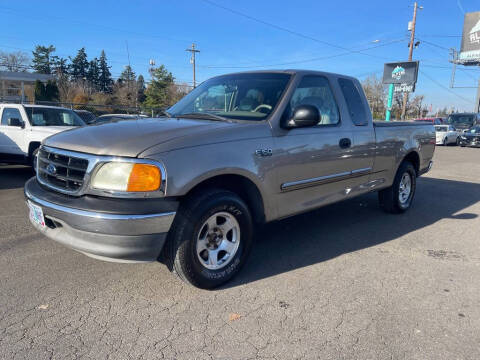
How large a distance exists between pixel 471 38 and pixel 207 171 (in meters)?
60.5

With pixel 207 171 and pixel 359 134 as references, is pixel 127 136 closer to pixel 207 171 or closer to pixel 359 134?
pixel 207 171

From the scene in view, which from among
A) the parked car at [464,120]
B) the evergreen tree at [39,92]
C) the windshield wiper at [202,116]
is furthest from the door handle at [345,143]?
the evergreen tree at [39,92]

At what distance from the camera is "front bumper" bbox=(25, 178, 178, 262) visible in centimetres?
259

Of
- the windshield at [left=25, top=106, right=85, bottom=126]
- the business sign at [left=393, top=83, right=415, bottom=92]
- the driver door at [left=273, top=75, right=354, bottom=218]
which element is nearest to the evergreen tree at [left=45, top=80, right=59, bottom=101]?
the windshield at [left=25, top=106, right=85, bottom=126]

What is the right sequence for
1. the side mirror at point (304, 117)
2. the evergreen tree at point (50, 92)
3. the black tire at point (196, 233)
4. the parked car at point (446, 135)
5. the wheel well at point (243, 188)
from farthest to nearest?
the evergreen tree at point (50, 92)
the parked car at point (446, 135)
the side mirror at point (304, 117)
the wheel well at point (243, 188)
the black tire at point (196, 233)

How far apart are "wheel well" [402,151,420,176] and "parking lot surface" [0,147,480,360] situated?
1619 mm

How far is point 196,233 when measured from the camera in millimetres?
2947

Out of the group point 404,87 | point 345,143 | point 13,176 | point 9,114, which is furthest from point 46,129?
point 404,87

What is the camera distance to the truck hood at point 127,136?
8.95 feet

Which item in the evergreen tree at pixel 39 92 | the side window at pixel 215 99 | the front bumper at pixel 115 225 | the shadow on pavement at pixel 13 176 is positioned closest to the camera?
the front bumper at pixel 115 225

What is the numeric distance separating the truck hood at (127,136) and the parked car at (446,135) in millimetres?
23357

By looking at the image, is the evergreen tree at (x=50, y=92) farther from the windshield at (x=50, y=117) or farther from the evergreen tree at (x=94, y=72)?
the evergreen tree at (x=94, y=72)

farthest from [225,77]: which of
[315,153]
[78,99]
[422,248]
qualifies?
[78,99]

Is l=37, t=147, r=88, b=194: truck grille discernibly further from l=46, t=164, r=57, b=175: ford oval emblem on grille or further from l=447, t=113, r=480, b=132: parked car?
l=447, t=113, r=480, b=132: parked car
